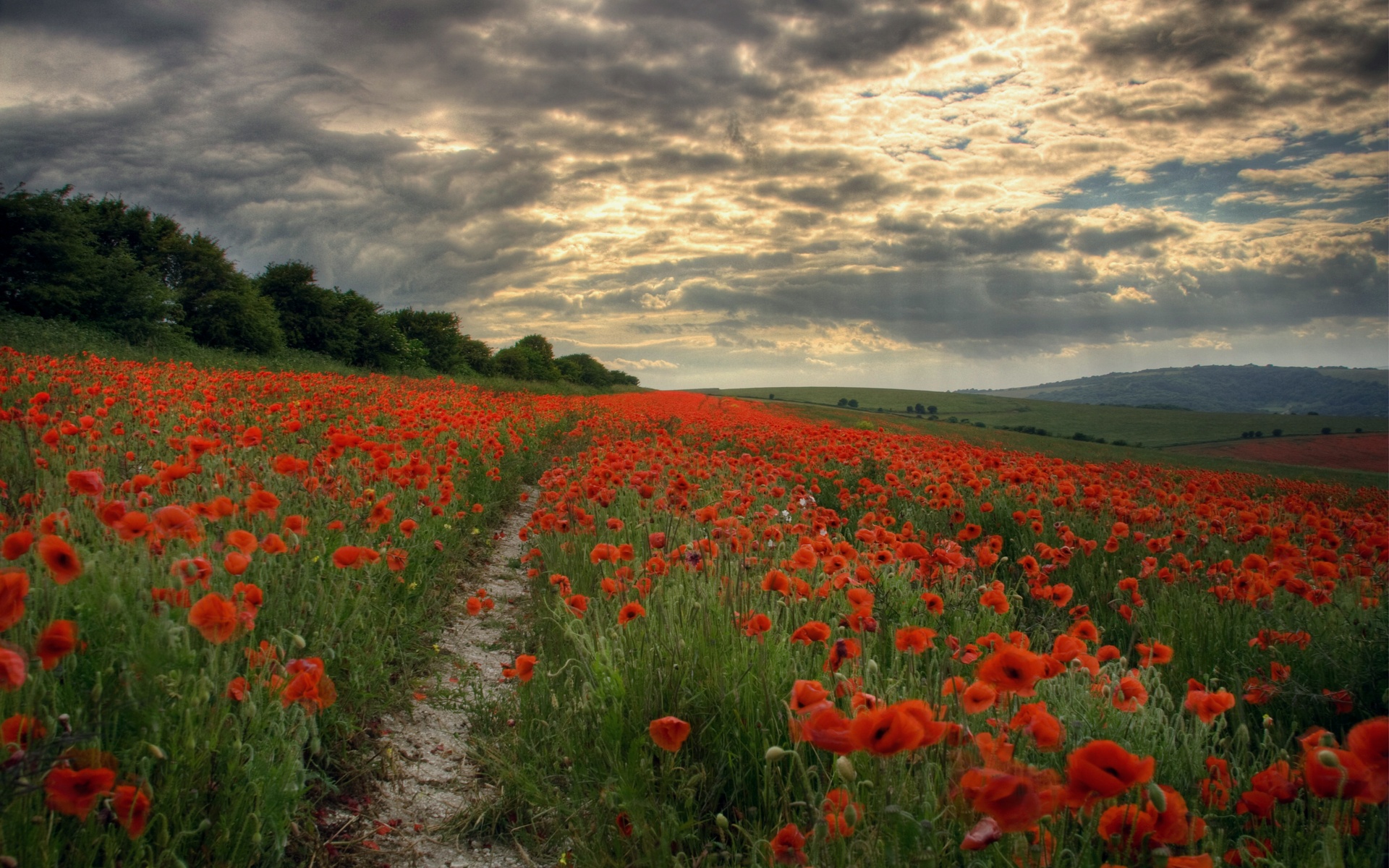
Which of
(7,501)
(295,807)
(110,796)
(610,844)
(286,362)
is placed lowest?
(610,844)

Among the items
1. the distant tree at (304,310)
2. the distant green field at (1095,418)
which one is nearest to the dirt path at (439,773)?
the distant green field at (1095,418)

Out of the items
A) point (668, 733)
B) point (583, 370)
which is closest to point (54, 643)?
point (668, 733)

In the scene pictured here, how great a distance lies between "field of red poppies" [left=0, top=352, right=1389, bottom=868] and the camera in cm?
167

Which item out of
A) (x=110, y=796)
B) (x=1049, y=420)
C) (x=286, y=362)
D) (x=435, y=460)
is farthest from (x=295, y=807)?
(x=1049, y=420)

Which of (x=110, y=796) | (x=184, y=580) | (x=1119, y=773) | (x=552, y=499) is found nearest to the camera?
(x=1119, y=773)

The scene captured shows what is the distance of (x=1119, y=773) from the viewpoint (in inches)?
50.2

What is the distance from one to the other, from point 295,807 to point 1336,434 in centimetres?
3597

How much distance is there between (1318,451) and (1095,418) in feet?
127

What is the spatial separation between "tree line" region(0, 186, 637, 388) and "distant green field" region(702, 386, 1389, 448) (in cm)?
3240

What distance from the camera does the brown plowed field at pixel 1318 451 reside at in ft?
69.5

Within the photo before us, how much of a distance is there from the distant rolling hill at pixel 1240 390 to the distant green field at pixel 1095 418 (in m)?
4.10

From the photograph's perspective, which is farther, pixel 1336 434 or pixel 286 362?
pixel 1336 434

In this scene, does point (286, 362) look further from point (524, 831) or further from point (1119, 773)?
point (1119, 773)

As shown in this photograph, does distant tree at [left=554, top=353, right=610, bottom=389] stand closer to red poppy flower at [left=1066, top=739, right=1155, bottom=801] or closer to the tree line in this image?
the tree line
